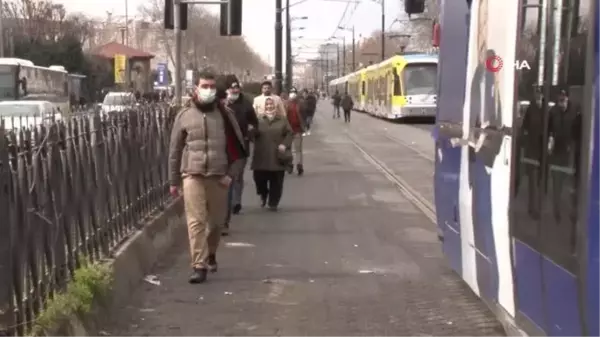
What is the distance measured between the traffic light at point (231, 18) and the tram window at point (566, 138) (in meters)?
10.7

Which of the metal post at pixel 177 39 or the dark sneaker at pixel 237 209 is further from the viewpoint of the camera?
the metal post at pixel 177 39

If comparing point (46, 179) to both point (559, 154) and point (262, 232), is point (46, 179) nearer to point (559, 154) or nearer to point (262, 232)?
point (559, 154)

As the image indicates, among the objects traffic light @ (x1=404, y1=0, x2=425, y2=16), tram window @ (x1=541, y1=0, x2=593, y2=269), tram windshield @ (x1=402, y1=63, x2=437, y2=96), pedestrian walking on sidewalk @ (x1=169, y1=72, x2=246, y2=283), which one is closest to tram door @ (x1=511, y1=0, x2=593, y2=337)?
tram window @ (x1=541, y1=0, x2=593, y2=269)

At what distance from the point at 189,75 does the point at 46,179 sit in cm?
2840

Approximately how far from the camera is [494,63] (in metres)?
5.94

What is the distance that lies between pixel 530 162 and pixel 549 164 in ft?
1.18

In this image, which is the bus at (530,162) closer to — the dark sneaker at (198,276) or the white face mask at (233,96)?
the dark sneaker at (198,276)

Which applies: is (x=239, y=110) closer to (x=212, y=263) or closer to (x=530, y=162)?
(x=212, y=263)

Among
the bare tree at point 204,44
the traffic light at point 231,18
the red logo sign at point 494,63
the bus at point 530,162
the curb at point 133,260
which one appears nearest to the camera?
the bus at point 530,162

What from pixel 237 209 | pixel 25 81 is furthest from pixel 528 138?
pixel 25 81

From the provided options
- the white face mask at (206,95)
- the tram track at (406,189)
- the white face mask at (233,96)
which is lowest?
the tram track at (406,189)

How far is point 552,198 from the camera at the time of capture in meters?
4.47

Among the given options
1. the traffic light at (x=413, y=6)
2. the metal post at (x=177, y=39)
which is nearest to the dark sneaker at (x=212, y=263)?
the traffic light at (x=413, y=6)

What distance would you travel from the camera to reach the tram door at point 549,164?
13.6 ft
